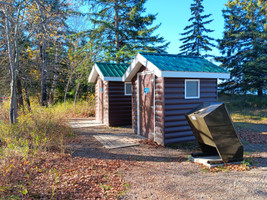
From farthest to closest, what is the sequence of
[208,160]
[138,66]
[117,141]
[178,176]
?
[138,66] < [117,141] < [208,160] < [178,176]

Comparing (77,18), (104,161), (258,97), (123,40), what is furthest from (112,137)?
(258,97)

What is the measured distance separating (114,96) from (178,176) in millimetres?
6933

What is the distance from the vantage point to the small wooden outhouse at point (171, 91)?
653 cm

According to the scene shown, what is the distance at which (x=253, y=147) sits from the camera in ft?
21.4

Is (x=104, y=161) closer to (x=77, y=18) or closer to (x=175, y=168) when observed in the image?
(x=175, y=168)

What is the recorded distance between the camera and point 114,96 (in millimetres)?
10531

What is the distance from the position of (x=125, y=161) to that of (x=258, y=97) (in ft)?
55.6

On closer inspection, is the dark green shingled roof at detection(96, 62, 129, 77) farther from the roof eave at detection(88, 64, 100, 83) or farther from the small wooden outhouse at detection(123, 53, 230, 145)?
the small wooden outhouse at detection(123, 53, 230, 145)

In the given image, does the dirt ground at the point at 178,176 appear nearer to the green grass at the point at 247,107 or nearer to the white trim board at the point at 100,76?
the white trim board at the point at 100,76

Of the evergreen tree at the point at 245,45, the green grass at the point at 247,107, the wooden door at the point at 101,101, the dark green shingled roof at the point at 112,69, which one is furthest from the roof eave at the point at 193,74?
the evergreen tree at the point at 245,45

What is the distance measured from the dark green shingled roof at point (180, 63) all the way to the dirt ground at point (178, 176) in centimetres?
273

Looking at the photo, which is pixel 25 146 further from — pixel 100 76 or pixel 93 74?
pixel 93 74

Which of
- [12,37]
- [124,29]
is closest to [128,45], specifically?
[124,29]

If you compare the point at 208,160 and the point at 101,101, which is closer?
the point at 208,160
